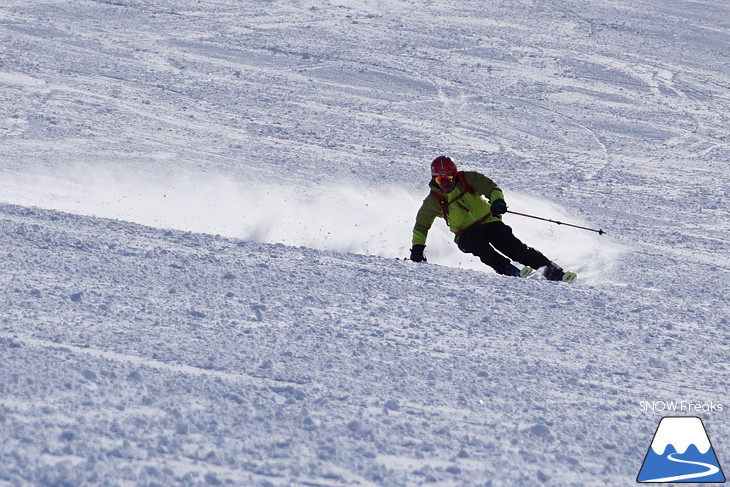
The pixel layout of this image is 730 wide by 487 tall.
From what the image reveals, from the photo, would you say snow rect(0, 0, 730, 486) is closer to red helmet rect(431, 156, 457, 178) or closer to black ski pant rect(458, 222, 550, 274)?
black ski pant rect(458, 222, 550, 274)

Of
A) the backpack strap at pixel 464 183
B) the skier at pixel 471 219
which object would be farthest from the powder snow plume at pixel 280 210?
the backpack strap at pixel 464 183

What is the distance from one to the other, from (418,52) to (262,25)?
10.0 ft

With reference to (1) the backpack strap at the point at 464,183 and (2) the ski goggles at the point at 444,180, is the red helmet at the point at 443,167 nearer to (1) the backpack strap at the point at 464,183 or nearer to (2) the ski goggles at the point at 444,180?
(2) the ski goggles at the point at 444,180

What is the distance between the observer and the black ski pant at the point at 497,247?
25.3ft

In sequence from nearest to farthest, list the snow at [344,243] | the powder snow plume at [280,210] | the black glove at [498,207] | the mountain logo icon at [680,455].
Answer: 1. the mountain logo icon at [680,455]
2. the snow at [344,243]
3. the black glove at [498,207]
4. the powder snow plume at [280,210]

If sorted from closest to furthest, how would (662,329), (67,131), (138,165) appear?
1. (662,329)
2. (138,165)
3. (67,131)

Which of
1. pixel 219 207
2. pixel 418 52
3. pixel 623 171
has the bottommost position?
pixel 219 207

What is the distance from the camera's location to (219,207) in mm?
9250

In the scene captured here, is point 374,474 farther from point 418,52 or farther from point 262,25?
point 262,25

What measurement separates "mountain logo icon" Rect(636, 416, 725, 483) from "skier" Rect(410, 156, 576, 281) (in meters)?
3.41

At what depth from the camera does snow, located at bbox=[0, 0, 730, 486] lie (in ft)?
12.7

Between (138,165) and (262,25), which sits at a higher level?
(262,25)

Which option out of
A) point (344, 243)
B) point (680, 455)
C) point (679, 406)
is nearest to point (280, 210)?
point (344, 243)

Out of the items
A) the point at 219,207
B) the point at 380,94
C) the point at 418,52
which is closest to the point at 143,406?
the point at 219,207
